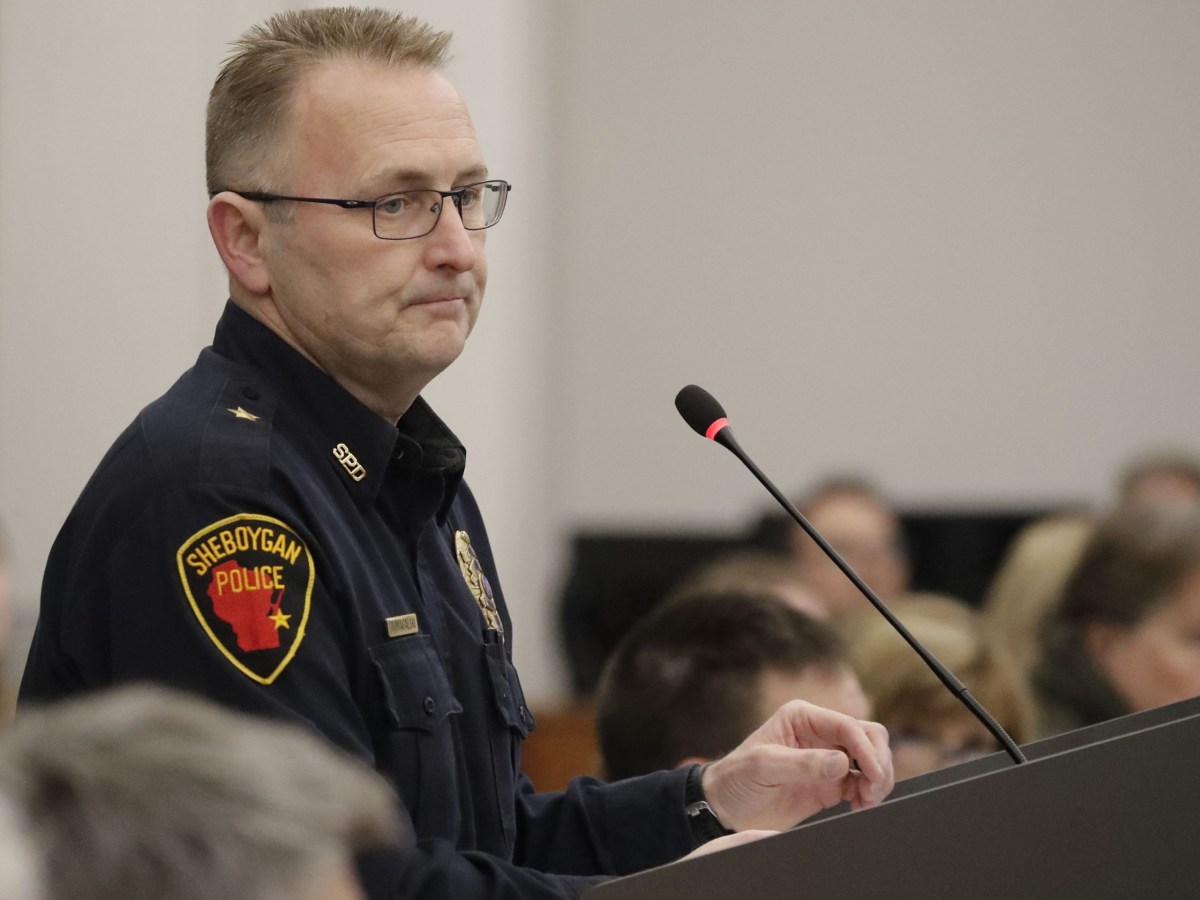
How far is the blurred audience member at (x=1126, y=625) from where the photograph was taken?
3.04 meters

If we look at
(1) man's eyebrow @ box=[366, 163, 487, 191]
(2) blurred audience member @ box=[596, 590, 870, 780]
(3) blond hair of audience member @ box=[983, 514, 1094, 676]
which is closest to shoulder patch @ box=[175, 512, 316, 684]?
(1) man's eyebrow @ box=[366, 163, 487, 191]

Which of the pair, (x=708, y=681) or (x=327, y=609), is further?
(x=708, y=681)

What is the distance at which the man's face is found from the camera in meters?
1.75

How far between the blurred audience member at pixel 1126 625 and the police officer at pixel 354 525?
1.43 meters

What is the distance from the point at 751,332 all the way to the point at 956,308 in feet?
2.62

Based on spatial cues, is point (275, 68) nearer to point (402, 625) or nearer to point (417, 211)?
point (417, 211)

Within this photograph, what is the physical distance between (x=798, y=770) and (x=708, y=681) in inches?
21.6

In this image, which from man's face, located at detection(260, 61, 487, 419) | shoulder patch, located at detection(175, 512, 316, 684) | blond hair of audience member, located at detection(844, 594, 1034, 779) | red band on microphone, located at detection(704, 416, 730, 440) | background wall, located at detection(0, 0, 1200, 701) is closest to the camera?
shoulder patch, located at detection(175, 512, 316, 684)

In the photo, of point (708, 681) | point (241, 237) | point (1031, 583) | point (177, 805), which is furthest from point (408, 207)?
point (1031, 583)

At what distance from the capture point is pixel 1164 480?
17.1 ft

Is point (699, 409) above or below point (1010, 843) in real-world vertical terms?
above

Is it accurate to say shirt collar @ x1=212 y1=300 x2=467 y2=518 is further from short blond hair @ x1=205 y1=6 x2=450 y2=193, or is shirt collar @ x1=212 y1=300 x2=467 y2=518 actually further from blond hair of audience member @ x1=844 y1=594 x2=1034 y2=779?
blond hair of audience member @ x1=844 y1=594 x2=1034 y2=779

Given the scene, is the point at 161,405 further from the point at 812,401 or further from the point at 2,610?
the point at 812,401

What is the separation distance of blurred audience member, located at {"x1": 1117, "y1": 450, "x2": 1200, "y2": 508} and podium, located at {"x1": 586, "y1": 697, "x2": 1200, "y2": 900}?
12.6 feet
